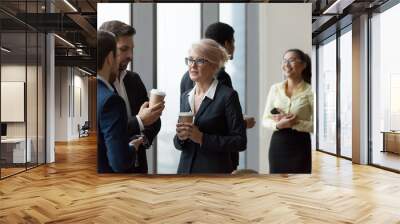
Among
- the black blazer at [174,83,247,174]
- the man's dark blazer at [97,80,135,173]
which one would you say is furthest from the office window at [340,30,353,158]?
the man's dark blazer at [97,80,135,173]

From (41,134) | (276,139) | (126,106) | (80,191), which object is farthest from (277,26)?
(41,134)

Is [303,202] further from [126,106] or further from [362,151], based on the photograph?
[362,151]

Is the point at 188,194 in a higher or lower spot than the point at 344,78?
lower

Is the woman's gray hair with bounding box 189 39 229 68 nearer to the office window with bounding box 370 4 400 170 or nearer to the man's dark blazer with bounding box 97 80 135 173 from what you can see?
the man's dark blazer with bounding box 97 80 135 173

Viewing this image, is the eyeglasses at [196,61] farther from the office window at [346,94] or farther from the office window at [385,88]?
the office window at [346,94]

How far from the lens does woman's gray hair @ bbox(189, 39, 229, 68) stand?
5750 mm

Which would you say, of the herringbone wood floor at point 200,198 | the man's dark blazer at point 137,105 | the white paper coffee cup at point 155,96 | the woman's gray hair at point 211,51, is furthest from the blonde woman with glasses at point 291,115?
the man's dark blazer at point 137,105

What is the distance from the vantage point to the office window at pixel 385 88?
723 centimetres

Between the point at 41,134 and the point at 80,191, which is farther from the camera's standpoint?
the point at 41,134

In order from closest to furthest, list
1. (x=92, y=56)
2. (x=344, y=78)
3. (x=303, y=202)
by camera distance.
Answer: (x=303, y=202) < (x=344, y=78) < (x=92, y=56)

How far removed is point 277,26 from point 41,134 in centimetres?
503

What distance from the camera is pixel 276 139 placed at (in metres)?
5.95

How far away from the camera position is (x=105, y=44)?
587 centimetres

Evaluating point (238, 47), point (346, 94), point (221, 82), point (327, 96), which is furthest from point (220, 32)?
point (327, 96)
